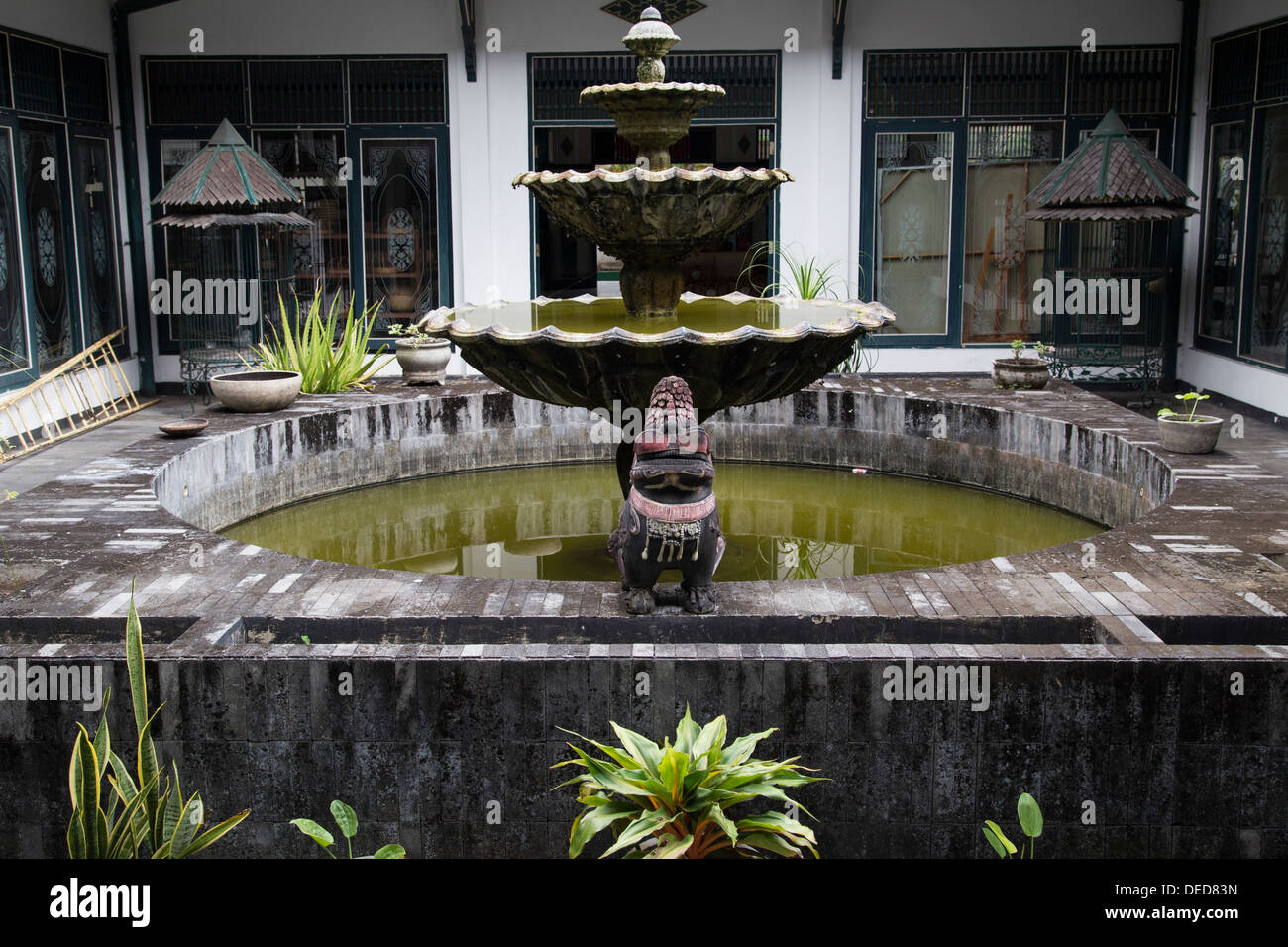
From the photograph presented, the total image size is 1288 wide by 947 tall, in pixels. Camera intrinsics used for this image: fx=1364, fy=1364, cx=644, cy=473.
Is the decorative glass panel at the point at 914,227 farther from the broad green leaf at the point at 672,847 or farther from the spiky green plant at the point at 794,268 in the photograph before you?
the broad green leaf at the point at 672,847

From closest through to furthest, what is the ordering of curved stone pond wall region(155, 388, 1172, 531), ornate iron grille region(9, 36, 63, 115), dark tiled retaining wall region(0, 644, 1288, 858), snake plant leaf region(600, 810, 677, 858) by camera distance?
snake plant leaf region(600, 810, 677, 858) < dark tiled retaining wall region(0, 644, 1288, 858) < curved stone pond wall region(155, 388, 1172, 531) < ornate iron grille region(9, 36, 63, 115)

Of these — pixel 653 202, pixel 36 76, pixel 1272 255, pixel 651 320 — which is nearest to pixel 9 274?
pixel 36 76

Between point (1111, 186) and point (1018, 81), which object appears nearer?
point (1111, 186)

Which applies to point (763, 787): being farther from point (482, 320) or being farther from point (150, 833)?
point (482, 320)

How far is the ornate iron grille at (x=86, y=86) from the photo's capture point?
1157 cm

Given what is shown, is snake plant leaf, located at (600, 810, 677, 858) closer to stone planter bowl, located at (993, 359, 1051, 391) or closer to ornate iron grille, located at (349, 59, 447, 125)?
stone planter bowl, located at (993, 359, 1051, 391)

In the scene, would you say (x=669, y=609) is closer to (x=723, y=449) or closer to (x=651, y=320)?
(x=651, y=320)

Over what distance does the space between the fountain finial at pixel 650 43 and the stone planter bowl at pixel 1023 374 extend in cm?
500

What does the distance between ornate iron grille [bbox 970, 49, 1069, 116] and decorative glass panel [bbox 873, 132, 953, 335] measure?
50cm

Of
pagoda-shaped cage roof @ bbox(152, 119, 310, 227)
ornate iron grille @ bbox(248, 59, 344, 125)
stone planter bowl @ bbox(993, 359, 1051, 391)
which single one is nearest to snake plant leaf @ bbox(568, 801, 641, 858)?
stone planter bowl @ bbox(993, 359, 1051, 391)

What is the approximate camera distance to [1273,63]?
11.2m

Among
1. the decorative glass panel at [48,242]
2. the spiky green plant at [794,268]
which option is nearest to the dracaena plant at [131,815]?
the decorative glass panel at [48,242]

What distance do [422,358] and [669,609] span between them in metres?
6.34

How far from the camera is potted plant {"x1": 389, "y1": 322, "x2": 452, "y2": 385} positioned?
452 inches
